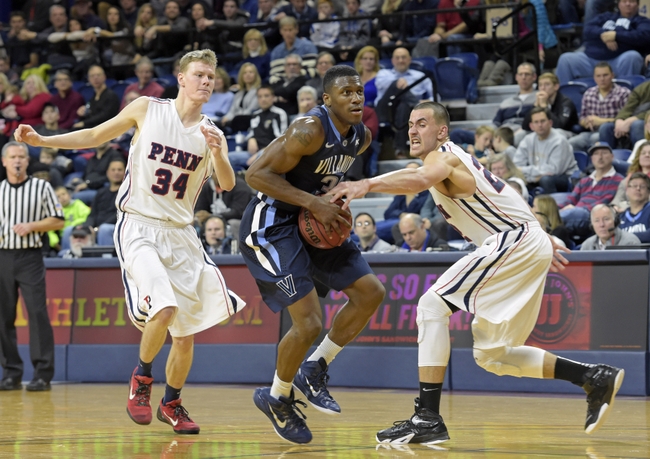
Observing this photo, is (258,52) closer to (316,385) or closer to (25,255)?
(25,255)

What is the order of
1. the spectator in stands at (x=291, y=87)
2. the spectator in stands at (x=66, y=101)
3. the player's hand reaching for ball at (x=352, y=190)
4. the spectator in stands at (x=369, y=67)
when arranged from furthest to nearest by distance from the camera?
the spectator in stands at (x=66, y=101) → the spectator in stands at (x=291, y=87) → the spectator in stands at (x=369, y=67) → the player's hand reaching for ball at (x=352, y=190)

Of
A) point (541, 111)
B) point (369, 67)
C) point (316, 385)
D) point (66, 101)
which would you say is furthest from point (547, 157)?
point (66, 101)

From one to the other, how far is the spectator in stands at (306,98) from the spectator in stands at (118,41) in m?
5.05

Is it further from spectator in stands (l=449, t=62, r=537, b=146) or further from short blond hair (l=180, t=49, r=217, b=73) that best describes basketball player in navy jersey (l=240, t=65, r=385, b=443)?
spectator in stands (l=449, t=62, r=537, b=146)

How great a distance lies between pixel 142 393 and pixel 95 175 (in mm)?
8056

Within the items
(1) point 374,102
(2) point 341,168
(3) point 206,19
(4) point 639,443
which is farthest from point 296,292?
(3) point 206,19

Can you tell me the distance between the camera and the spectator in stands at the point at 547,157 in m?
10.9

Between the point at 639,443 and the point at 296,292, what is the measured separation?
200cm

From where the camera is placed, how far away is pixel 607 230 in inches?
349

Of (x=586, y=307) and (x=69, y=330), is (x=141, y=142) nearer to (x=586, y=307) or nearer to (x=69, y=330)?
(x=586, y=307)

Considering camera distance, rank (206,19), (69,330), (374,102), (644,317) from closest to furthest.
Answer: (644,317) → (69,330) → (374,102) → (206,19)

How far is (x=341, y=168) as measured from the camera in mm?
5781

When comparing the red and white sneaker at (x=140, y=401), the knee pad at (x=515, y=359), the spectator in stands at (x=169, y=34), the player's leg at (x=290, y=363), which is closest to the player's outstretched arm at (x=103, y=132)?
the red and white sneaker at (x=140, y=401)

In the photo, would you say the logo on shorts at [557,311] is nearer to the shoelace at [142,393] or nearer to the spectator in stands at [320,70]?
the shoelace at [142,393]
